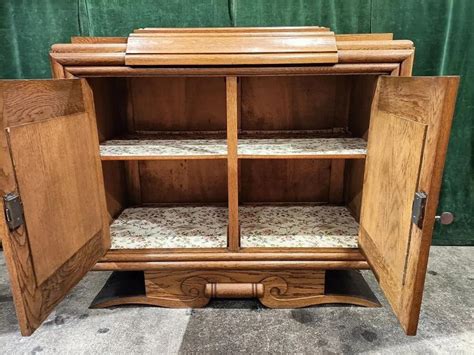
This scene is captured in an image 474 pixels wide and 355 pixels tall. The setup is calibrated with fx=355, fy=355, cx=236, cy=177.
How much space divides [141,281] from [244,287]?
54cm

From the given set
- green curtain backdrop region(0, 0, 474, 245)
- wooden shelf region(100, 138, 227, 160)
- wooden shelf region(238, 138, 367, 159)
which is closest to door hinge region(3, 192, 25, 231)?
wooden shelf region(100, 138, 227, 160)

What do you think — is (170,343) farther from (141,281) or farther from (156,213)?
(156,213)

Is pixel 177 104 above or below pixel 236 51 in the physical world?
below

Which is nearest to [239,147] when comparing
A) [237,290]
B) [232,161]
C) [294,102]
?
[232,161]

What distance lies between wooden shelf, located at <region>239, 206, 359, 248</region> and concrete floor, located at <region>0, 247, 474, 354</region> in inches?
11.9

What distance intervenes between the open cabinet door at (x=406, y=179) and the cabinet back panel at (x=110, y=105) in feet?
3.68

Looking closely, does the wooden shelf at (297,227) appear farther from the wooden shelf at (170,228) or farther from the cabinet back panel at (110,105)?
the cabinet back panel at (110,105)

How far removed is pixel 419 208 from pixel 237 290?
2.84 feet

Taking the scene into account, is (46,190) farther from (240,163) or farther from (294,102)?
(294,102)

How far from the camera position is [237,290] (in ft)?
4.96

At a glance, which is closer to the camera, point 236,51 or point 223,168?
point 236,51

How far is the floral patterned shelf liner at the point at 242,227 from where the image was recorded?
1518mm

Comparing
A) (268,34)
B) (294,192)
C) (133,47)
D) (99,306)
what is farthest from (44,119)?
(294,192)

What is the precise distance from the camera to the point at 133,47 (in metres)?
1.26
